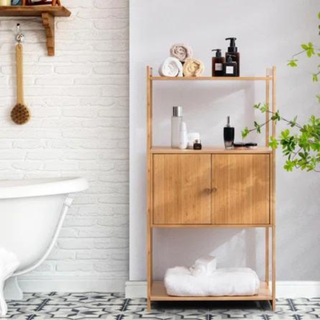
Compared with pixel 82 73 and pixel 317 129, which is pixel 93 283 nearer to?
pixel 82 73

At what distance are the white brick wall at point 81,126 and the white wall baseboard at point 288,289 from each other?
0.19 meters

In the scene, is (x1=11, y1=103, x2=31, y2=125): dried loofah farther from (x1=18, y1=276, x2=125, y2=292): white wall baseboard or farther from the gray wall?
(x1=18, y1=276, x2=125, y2=292): white wall baseboard

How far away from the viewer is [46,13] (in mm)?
4191

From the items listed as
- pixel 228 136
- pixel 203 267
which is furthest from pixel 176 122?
pixel 203 267

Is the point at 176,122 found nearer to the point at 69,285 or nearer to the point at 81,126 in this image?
the point at 81,126

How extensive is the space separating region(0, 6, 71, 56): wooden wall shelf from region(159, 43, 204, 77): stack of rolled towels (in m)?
0.73

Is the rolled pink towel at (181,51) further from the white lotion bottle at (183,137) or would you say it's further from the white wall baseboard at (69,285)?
the white wall baseboard at (69,285)

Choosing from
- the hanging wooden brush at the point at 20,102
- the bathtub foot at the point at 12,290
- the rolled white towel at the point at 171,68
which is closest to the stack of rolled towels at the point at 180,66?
the rolled white towel at the point at 171,68

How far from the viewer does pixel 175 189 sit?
3.94 meters

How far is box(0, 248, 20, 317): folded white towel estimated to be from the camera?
3.85 metres

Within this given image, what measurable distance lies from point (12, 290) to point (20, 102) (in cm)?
111

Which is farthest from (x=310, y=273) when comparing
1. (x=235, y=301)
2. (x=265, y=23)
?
(x=265, y=23)

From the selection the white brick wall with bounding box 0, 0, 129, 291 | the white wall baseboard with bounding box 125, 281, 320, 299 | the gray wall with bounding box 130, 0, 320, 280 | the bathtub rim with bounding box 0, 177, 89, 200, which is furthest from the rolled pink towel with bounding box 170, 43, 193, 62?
the white wall baseboard with bounding box 125, 281, 320, 299

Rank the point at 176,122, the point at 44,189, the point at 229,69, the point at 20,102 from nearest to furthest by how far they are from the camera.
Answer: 1. the point at 44,189
2. the point at 229,69
3. the point at 176,122
4. the point at 20,102
